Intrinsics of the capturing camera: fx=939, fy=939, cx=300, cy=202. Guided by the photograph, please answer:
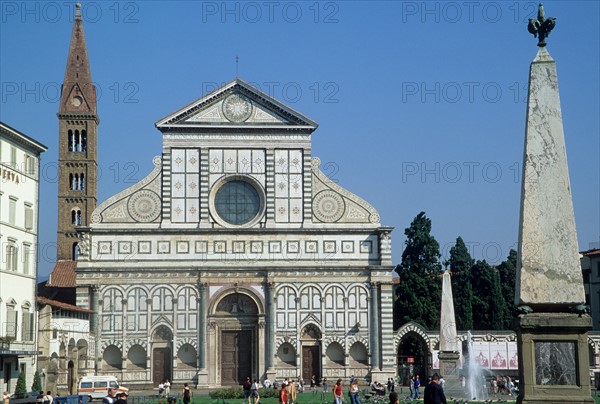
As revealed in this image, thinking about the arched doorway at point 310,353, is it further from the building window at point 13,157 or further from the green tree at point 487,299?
the building window at point 13,157

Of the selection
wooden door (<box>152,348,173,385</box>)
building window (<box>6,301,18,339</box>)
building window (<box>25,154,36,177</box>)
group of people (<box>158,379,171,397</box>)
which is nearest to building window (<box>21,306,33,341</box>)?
building window (<box>6,301,18,339</box>)

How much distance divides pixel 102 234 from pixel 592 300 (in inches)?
1283

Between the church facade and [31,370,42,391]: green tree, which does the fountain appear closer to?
the church facade

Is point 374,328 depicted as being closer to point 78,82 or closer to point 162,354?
point 162,354

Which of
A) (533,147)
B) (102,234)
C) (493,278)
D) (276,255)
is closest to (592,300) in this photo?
(493,278)

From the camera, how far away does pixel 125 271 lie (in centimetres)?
5059

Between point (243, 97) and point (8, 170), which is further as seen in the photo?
point (243, 97)

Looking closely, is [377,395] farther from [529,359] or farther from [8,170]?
[529,359]

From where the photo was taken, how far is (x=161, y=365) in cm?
5072

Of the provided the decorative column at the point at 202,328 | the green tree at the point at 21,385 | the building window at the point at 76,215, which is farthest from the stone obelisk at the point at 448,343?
the building window at the point at 76,215

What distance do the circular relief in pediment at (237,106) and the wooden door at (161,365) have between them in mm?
13410

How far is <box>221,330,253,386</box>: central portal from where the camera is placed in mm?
51281

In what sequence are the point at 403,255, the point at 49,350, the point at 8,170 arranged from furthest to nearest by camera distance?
the point at 403,255
the point at 49,350
the point at 8,170

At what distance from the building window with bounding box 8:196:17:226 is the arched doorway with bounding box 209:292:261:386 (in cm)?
1513
